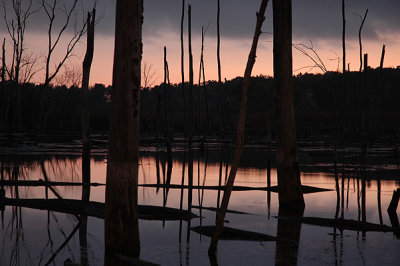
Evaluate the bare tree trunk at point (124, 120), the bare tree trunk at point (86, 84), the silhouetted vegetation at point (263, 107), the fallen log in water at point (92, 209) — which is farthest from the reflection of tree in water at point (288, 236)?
the bare tree trunk at point (86, 84)

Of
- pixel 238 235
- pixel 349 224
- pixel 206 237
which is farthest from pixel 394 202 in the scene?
pixel 206 237

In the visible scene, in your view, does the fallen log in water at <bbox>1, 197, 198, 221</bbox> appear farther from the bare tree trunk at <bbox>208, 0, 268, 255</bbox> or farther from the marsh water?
the bare tree trunk at <bbox>208, 0, 268, 255</bbox>

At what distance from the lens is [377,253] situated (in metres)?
5.84

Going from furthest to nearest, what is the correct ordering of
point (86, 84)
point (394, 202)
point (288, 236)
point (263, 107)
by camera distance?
point (263, 107), point (86, 84), point (394, 202), point (288, 236)

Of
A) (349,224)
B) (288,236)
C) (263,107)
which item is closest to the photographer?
(288,236)

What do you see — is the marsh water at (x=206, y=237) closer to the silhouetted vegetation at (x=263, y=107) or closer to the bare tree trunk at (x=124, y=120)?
the bare tree trunk at (x=124, y=120)

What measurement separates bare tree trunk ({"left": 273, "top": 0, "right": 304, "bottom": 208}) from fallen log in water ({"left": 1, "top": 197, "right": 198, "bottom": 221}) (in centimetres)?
202

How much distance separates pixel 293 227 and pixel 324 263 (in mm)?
2051

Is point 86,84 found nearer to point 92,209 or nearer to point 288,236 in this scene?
point 92,209

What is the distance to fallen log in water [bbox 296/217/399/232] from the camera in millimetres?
7081

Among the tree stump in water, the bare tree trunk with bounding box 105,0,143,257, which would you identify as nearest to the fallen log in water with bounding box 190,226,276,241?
the bare tree trunk with bounding box 105,0,143,257

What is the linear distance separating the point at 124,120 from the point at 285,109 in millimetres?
4345

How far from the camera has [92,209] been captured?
824 cm

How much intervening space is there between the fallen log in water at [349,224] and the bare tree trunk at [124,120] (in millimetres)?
3499
